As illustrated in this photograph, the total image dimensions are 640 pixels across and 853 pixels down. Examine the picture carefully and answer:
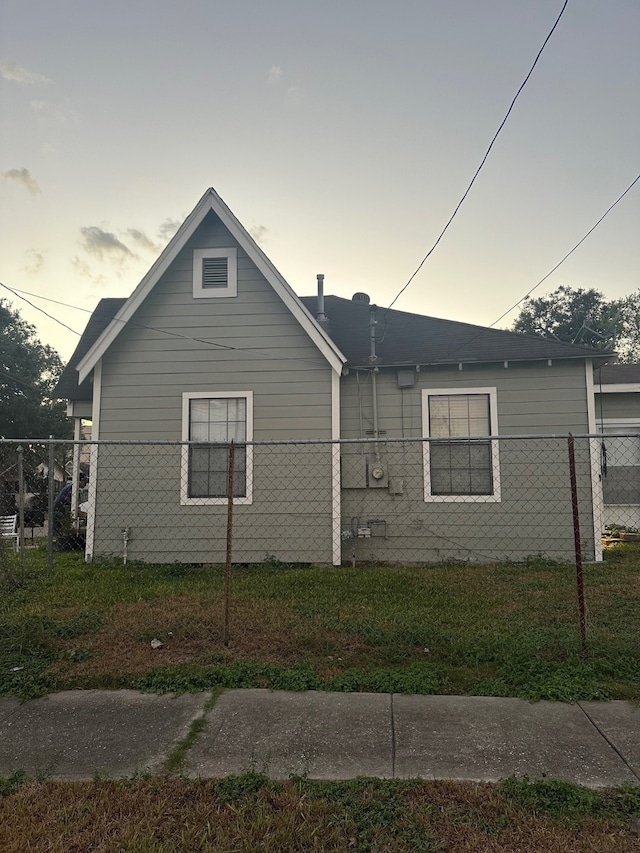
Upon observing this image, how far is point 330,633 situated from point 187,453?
4425 millimetres

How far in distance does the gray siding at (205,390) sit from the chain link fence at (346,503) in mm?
23

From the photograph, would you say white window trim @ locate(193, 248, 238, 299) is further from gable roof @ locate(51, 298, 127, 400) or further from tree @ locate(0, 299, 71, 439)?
tree @ locate(0, 299, 71, 439)

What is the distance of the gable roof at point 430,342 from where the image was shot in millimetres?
8188

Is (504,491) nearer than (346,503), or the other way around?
(504,491)

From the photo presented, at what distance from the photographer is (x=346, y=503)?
8.18 meters

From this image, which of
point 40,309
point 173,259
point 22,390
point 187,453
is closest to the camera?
point 187,453

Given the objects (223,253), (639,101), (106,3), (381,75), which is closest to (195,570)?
(223,253)

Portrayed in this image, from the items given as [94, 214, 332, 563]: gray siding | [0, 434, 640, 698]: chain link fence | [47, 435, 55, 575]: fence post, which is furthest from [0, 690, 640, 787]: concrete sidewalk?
[94, 214, 332, 563]: gray siding

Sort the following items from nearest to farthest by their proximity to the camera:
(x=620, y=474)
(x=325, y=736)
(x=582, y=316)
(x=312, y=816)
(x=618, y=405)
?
(x=312, y=816)
(x=325, y=736)
(x=620, y=474)
(x=618, y=405)
(x=582, y=316)

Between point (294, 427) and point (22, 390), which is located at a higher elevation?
point (22, 390)

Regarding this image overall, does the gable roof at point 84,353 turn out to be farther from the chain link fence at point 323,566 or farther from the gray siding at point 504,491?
the gray siding at point 504,491

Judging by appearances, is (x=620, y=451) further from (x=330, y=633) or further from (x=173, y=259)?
(x=173, y=259)

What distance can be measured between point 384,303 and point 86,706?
9345 millimetres

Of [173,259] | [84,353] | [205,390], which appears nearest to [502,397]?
[205,390]
